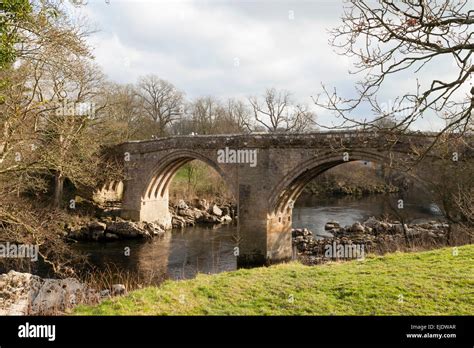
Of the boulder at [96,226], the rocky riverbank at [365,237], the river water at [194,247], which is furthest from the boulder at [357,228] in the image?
the boulder at [96,226]

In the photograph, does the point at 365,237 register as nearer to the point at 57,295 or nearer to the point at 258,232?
the point at 258,232

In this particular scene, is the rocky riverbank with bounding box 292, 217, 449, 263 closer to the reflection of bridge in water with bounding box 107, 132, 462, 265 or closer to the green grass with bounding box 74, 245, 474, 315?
the reflection of bridge in water with bounding box 107, 132, 462, 265

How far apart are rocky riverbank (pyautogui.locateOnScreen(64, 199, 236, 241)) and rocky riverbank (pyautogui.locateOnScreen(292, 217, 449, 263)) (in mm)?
7298

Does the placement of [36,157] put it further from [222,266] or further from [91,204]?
[91,204]

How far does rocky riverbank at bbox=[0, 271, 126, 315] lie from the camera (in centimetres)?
850

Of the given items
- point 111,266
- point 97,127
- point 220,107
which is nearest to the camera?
point 111,266

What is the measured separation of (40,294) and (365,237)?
49.6 ft

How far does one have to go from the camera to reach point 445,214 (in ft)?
47.1

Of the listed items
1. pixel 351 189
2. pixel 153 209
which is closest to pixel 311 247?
pixel 153 209

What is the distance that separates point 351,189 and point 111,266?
28.2m

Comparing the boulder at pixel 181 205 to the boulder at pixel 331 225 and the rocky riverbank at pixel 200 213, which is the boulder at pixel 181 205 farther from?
the boulder at pixel 331 225

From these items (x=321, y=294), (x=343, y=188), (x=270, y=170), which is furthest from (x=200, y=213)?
(x=321, y=294)

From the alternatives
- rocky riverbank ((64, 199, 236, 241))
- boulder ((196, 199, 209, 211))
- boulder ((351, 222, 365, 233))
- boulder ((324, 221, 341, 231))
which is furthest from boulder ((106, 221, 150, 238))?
boulder ((351, 222, 365, 233))

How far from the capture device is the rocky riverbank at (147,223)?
21094 mm
